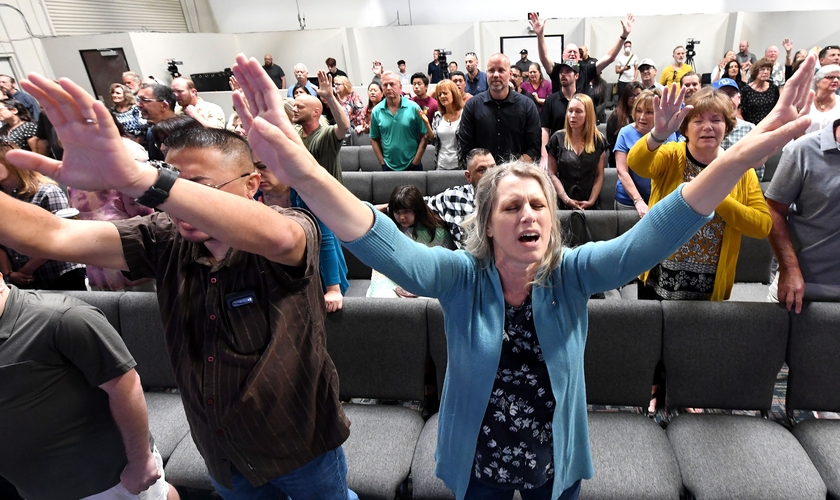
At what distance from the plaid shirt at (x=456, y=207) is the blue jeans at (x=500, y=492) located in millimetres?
1536

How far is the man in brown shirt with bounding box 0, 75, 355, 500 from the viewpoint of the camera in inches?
39.2

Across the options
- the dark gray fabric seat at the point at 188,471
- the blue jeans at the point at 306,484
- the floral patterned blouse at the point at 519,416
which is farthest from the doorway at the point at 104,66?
the floral patterned blouse at the point at 519,416

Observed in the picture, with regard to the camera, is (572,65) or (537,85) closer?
(572,65)

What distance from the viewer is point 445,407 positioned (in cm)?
125

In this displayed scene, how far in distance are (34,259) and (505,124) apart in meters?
3.07

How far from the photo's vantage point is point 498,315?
110 cm

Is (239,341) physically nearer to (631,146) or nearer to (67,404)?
(67,404)

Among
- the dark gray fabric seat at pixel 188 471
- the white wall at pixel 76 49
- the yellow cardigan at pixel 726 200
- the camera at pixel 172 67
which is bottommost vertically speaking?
the dark gray fabric seat at pixel 188 471

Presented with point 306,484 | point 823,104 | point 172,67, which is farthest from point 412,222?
point 172,67

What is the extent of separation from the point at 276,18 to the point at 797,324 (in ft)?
40.8

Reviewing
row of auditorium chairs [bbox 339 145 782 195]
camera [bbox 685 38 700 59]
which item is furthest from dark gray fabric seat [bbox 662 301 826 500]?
camera [bbox 685 38 700 59]

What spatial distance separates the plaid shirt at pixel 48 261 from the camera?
2.53 m

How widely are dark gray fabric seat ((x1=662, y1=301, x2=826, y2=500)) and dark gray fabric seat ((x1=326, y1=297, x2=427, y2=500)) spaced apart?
102cm

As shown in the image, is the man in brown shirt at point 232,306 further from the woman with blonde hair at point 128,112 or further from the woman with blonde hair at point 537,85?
the woman with blonde hair at point 537,85
